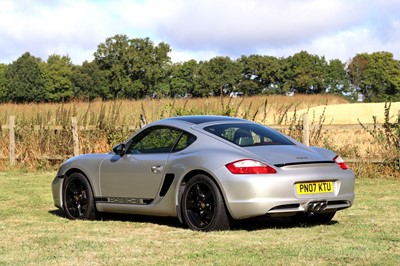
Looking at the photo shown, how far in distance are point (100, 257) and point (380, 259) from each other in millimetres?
2478

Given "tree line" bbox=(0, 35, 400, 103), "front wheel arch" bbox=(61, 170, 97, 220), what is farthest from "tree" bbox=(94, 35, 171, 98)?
"front wheel arch" bbox=(61, 170, 97, 220)

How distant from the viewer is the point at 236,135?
891cm

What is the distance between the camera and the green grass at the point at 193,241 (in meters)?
6.55

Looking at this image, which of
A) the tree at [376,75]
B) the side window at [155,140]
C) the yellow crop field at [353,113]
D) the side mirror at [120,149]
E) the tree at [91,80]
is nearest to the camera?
the side window at [155,140]

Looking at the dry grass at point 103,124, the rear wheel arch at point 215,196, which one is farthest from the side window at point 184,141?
the dry grass at point 103,124

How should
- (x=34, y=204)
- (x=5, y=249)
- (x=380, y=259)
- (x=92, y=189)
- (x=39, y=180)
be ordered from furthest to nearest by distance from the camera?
(x=39, y=180) → (x=34, y=204) → (x=92, y=189) → (x=5, y=249) → (x=380, y=259)

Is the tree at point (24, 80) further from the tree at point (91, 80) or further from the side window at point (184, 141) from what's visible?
the side window at point (184, 141)

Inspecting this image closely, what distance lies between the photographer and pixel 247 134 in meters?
8.97

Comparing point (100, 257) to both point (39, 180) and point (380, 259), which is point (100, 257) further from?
point (39, 180)

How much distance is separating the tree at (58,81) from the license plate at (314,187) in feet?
353

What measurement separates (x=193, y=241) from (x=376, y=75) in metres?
104

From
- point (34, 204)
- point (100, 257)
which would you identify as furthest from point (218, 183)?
point (34, 204)

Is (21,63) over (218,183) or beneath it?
over

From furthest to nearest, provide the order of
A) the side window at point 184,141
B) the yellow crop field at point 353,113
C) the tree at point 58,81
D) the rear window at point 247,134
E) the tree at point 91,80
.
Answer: the tree at point 58,81 < the tree at point 91,80 < the yellow crop field at point 353,113 < the side window at point 184,141 < the rear window at point 247,134
